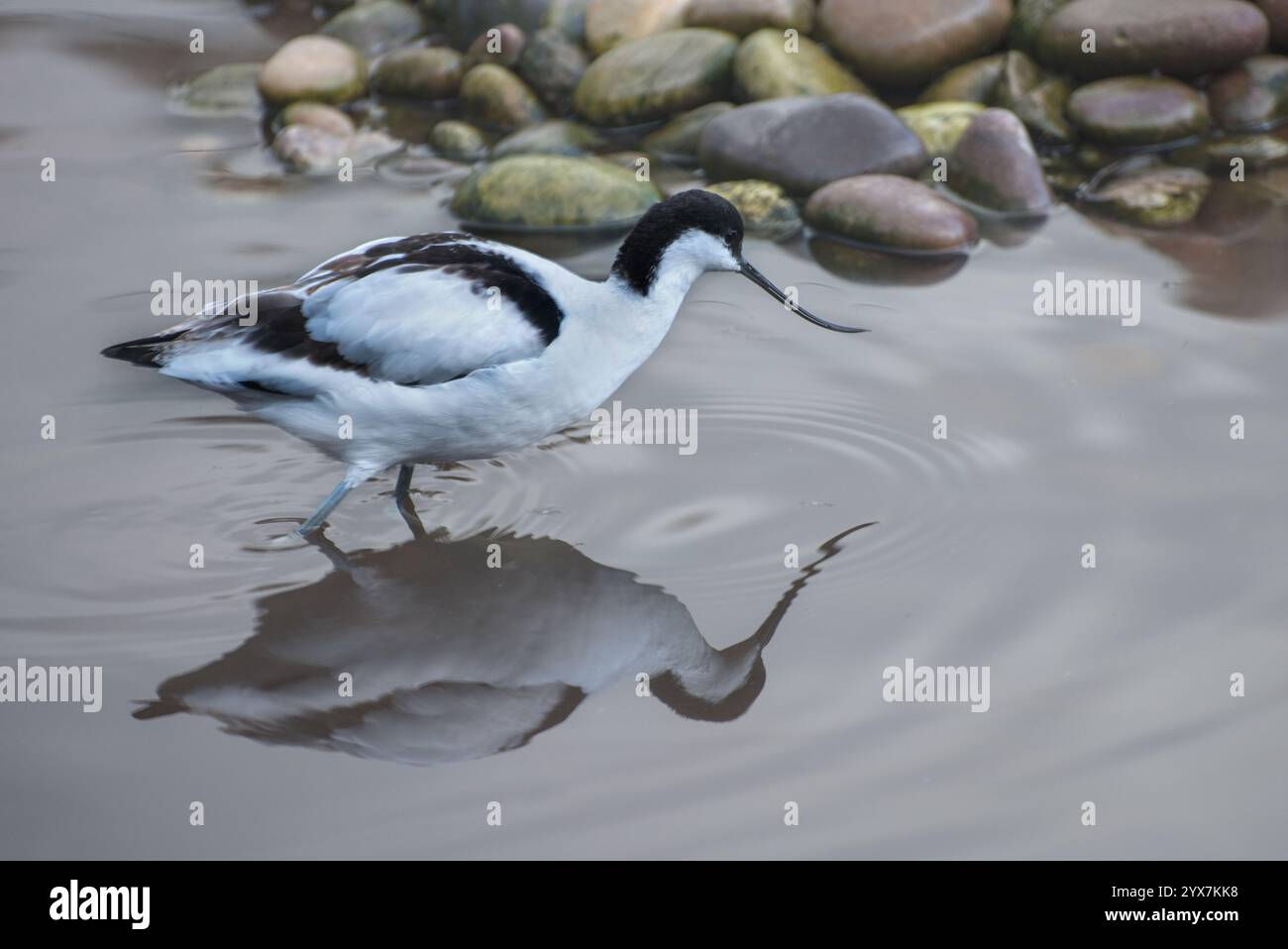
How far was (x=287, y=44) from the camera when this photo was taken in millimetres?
9977

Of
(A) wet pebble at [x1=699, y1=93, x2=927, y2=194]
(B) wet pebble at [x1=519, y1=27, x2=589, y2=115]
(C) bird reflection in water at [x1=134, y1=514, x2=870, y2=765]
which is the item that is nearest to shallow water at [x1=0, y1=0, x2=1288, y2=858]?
(C) bird reflection in water at [x1=134, y1=514, x2=870, y2=765]

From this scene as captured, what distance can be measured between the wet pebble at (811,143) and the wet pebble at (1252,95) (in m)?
Answer: 1.88

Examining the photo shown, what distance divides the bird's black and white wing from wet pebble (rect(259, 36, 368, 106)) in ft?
16.2

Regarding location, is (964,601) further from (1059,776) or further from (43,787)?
(43,787)

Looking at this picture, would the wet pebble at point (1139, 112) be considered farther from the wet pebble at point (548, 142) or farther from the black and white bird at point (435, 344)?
the black and white bird at point (435, 344)

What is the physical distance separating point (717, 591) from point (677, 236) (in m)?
1.27

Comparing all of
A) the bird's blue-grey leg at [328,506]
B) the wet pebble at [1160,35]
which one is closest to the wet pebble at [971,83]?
the wet pebble at [1160,35]

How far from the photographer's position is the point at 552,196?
8.20m

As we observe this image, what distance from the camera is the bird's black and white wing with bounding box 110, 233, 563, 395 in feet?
17.0

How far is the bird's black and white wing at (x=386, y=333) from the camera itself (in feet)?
17.0

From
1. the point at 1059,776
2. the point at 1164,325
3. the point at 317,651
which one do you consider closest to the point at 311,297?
the point at 317,651

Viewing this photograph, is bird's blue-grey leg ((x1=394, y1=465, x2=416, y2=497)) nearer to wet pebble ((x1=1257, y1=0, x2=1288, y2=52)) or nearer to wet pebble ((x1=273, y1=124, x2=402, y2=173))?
wet pebble ((x1=273, y1=124, x2=402, y2=173))

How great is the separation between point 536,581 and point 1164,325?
11.0 feet

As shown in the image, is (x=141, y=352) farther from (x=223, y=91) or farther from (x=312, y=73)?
(x=223, y=91)
